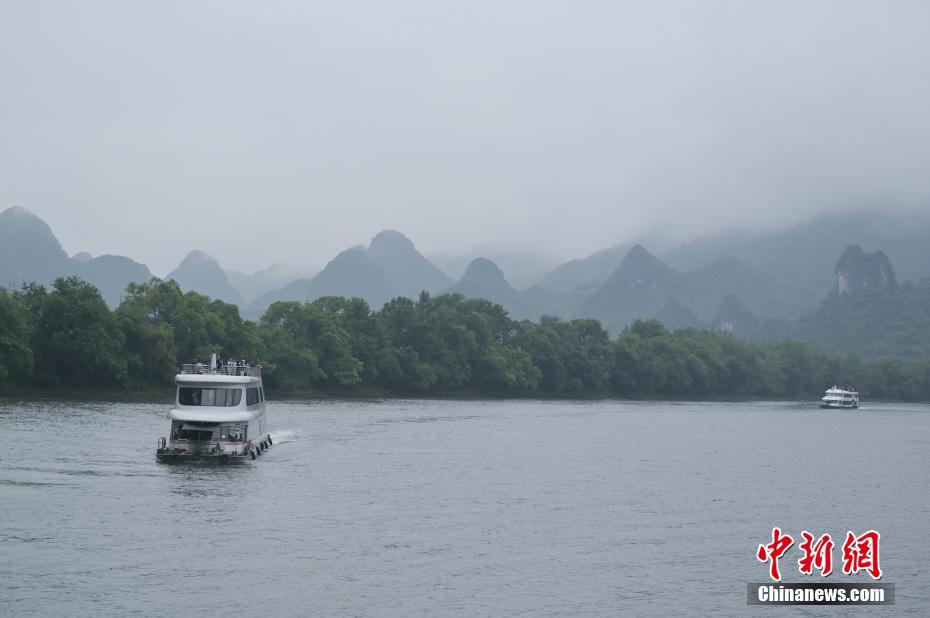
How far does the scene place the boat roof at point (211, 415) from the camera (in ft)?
161

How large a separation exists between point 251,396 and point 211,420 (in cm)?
573

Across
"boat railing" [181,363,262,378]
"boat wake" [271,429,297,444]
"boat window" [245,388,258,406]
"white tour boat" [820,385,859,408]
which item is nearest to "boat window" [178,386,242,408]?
"boat window" [245,388,258,406]

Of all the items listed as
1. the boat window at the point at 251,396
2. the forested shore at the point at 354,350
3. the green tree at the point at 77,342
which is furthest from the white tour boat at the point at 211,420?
the green tree at the point at 77,342

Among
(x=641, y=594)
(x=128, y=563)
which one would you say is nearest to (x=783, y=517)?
(x=641, y=594)

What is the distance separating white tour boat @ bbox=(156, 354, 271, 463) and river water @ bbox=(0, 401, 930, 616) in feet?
3.32

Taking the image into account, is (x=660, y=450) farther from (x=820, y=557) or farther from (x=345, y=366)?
(x=345, y=366)

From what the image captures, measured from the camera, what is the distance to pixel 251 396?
181ft

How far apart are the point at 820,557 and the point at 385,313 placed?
119831 millimetres

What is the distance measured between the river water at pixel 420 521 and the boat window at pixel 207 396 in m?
3.69

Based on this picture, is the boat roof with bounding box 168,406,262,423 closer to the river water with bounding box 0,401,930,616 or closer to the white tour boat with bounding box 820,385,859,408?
the river water with bounding box 0,401,930,616

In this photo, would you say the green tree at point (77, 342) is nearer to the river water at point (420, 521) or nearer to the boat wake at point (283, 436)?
the river water at point (420, 521)

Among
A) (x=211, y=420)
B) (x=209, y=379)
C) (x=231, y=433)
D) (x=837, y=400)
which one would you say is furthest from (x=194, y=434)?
(x=837, y=400)

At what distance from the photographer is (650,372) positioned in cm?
17188

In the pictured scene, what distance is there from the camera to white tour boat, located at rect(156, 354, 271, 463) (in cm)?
4906
